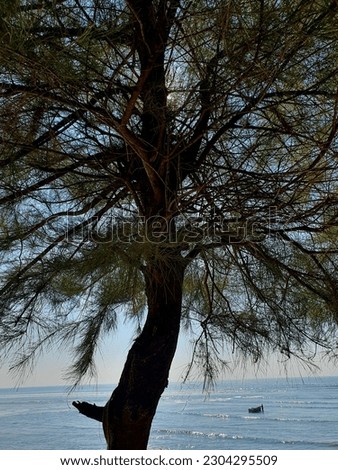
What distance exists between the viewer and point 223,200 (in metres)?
1.65

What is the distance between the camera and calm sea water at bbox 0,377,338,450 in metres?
6.91

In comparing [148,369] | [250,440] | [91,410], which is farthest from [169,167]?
[250,440]

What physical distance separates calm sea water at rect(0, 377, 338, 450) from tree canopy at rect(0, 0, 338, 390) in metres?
3.33

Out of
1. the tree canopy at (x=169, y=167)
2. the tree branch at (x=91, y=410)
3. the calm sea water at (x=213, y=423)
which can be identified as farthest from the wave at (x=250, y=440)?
the tree branch at (x=91, y=410)

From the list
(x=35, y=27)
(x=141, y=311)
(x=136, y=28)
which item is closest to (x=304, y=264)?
(x=141, y=311)

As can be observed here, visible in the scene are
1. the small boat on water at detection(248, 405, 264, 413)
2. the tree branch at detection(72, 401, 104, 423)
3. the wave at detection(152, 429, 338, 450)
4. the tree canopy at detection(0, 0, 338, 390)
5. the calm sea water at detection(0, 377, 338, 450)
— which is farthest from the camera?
the small boat on water at detection(248, 405, 264, 413)

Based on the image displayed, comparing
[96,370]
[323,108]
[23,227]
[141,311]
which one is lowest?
[96,370]

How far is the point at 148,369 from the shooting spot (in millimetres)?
1720

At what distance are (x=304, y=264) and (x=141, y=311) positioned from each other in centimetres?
65

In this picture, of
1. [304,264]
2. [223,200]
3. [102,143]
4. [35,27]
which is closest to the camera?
[35,27]

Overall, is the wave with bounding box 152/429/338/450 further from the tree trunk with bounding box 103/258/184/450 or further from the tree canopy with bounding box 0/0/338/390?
the tree trunk with bounding box 103/258/184/450

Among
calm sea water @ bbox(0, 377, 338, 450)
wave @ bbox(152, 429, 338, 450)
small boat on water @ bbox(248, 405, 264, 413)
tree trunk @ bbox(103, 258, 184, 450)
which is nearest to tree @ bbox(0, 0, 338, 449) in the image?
tree trunk @ bbox(103, 258, 184, 450)

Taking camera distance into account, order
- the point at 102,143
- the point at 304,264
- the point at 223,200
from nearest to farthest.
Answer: the point at 223,200, the point at 102,143, the point at 304,264

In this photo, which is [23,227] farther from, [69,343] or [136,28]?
[136,28]
